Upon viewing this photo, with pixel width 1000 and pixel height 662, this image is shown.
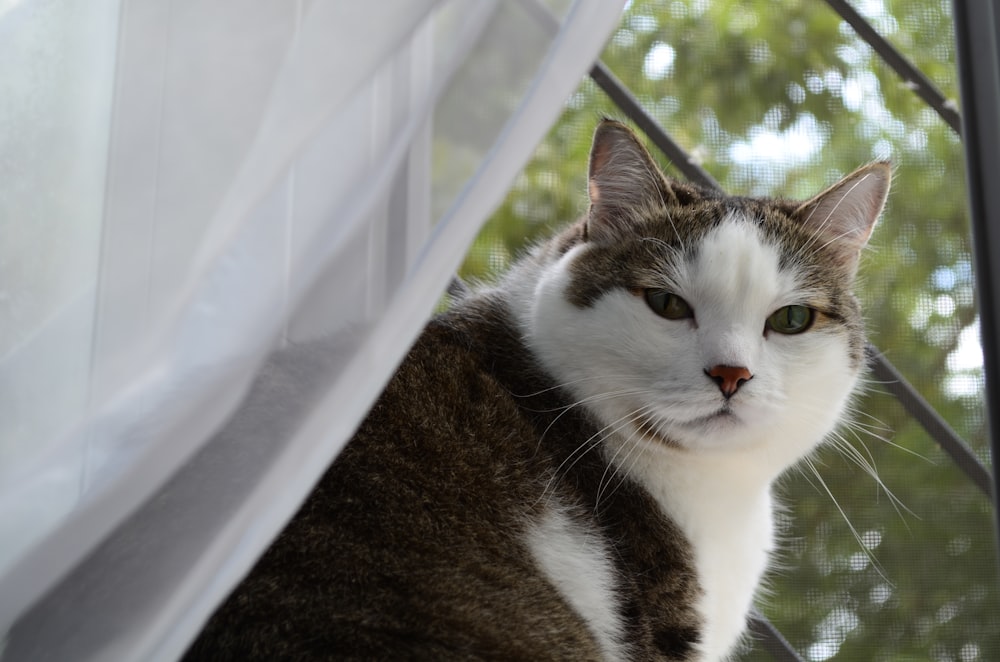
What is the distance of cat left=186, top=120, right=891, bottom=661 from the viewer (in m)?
0.95

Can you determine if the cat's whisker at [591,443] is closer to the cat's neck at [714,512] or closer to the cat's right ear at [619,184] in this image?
the cat's neck at [714,512]

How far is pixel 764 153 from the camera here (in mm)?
1919

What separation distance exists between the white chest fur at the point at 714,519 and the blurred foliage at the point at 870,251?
0.25 meters

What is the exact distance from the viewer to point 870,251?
1.66 m

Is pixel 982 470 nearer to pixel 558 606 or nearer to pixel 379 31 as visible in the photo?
pixel 558 606

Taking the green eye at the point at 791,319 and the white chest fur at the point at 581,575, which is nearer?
the white chest fur at the point at 581,575

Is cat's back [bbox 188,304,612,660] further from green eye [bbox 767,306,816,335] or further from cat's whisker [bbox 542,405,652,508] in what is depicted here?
green eye [bbox 767,306,816,335]

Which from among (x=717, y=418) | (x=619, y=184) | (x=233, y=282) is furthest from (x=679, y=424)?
(x=233, y=282)

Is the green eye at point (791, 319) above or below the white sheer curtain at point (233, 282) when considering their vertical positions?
below

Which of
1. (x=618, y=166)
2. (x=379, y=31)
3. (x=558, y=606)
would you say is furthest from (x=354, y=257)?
(x=618, y=166)

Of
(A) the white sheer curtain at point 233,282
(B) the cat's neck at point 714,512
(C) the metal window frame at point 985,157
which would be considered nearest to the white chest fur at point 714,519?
(B) the cat's neck at point 714,512

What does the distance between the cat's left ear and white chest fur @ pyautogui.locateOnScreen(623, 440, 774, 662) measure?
39 centimetres

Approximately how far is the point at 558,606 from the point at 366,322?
545 mm

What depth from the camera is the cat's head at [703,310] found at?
1206 millimetres
